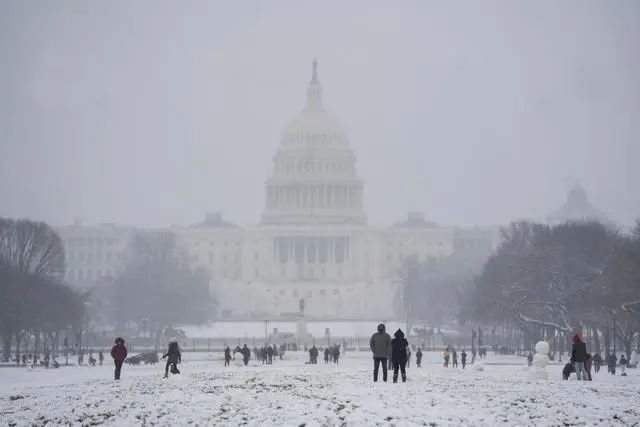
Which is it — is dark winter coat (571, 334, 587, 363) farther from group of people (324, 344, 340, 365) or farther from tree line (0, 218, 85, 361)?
tree line (0, 218, 85, 361)

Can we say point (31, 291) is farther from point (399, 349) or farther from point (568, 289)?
point (399, 349)

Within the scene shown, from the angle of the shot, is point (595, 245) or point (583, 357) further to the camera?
point (595, 245)

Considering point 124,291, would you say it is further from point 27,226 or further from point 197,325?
point 27,226

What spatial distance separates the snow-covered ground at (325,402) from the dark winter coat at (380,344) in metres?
0.80

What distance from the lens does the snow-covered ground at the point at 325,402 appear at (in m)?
36.8

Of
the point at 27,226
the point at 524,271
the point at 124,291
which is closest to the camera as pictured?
the point at 524,271

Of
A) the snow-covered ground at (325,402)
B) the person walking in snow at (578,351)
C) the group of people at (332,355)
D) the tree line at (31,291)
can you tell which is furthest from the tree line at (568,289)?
the snow-covered ground at (325,402)

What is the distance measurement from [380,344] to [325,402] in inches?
159

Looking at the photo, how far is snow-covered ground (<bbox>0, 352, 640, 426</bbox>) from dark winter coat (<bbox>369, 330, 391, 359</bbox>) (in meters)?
0.80

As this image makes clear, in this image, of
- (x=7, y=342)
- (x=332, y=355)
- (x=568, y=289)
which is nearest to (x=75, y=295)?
(x=7, y=342)

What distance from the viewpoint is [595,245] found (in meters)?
92.9

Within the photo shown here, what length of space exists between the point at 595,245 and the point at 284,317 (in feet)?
203

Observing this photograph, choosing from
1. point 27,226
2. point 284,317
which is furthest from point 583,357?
point 284,317

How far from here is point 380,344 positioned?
42375 millimetres
